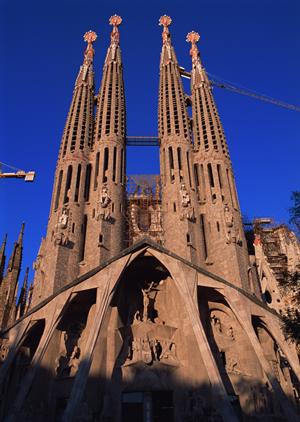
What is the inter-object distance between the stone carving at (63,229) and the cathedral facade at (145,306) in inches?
3.6

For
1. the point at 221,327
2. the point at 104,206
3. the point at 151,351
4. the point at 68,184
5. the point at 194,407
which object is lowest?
the point at 194,407

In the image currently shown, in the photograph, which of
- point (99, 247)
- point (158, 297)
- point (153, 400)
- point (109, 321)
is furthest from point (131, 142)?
point (153, 400)

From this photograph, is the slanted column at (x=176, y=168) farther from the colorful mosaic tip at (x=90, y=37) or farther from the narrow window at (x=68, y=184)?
the colorful mosaic tip at (x=90, y=37)

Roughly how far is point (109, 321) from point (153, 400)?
14.7ft

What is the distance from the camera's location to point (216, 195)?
1043 inches

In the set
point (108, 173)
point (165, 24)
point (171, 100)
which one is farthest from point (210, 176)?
point (165, 24)

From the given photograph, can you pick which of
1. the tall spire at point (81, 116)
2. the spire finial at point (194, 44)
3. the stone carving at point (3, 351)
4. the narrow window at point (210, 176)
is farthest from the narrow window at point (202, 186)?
the stone carving at point (3, 351)

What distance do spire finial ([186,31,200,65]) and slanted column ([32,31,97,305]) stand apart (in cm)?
1175

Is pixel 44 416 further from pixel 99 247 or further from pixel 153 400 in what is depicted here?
pixel 99 247

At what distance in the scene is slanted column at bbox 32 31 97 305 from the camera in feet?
74.9

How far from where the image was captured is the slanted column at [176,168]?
24.5 meters

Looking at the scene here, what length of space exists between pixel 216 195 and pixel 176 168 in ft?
12.5

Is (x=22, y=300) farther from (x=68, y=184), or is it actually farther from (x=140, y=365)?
(x=140, y=365)

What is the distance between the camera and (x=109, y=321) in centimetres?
1997
